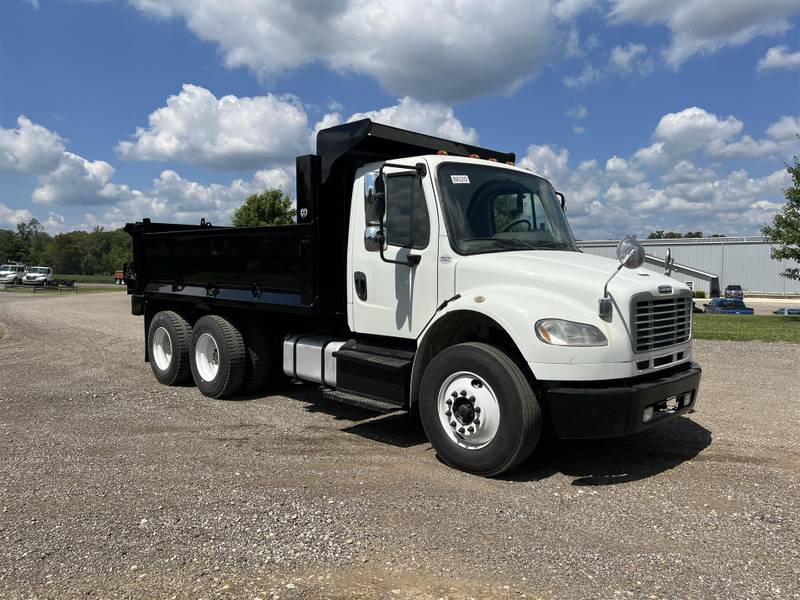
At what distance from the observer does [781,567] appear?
3.50m

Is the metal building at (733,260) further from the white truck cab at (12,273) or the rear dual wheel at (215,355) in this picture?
the rear dual wheel at (215,355)

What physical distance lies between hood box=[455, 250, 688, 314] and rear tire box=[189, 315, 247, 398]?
3669 millimetres

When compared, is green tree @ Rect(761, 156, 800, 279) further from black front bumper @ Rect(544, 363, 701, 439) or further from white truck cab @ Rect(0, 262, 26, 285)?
white truck cab @ Rect(0, 262, 26, 285)

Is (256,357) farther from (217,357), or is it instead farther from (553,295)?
(553,295)

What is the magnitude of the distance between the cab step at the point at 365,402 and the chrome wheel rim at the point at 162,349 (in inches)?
Answer: 148

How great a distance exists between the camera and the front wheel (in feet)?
15.5

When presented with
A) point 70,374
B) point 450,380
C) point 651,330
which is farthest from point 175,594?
point 70,374

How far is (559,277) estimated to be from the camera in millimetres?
4859

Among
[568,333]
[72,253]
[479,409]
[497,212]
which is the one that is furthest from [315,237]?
[72,253]

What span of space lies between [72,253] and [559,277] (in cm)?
12937

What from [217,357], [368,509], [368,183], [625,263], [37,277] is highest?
[368,183]

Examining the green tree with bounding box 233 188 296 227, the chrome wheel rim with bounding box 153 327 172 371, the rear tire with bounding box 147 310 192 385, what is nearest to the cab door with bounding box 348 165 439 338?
the rear tire with bounding box 147 310 192 385

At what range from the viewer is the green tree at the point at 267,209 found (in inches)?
993

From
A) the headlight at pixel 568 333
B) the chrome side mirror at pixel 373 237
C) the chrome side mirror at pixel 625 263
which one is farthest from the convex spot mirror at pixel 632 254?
the chrome side mirror at pixel 373 237
